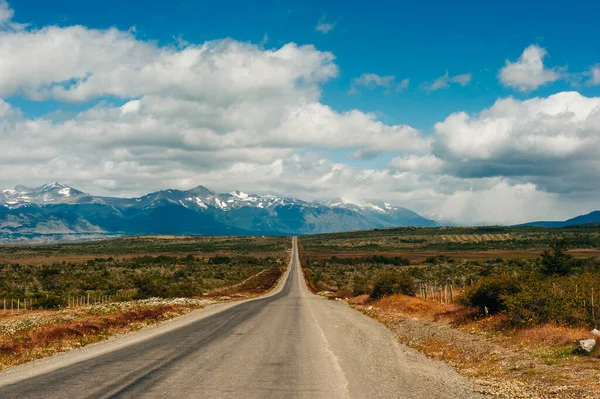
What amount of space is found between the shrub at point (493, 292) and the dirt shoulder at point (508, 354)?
1.07m

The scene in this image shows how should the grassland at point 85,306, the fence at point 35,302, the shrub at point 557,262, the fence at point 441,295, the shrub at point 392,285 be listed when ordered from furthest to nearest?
the shrub at point 392,285 < the shrub at point 557,262 < the fence at point 35,302 < the fence at point 441,295 < the grassland at point 85,306

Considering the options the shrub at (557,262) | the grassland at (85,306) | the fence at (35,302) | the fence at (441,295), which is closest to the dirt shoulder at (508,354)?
the fence at (441,295)

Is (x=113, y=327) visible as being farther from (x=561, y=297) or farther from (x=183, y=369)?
(x=561, y=297)

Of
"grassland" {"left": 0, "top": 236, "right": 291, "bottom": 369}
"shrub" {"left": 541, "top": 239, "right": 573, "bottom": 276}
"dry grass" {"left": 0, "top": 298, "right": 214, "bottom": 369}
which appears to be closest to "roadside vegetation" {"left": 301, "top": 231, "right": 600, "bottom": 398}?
"dry grass" {"left": 0, "top": 298, "right": 214, "bottom": 369}

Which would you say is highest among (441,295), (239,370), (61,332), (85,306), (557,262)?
(557,262)

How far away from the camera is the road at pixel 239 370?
11.5m

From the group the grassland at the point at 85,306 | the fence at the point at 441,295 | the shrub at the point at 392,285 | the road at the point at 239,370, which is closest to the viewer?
the road at the point at 239,370

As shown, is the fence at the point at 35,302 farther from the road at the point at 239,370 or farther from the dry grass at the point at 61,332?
the road at the point at 239,370

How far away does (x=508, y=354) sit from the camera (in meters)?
16.6

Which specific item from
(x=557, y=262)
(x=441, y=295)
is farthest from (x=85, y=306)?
(x=557, y=262)

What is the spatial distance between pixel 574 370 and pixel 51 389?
13713 millimetres

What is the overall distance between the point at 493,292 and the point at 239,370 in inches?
635

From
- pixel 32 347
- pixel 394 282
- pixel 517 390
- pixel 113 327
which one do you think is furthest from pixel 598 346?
pixel 394 282

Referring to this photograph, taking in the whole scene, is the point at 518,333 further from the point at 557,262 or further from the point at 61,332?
the point at 557,262
